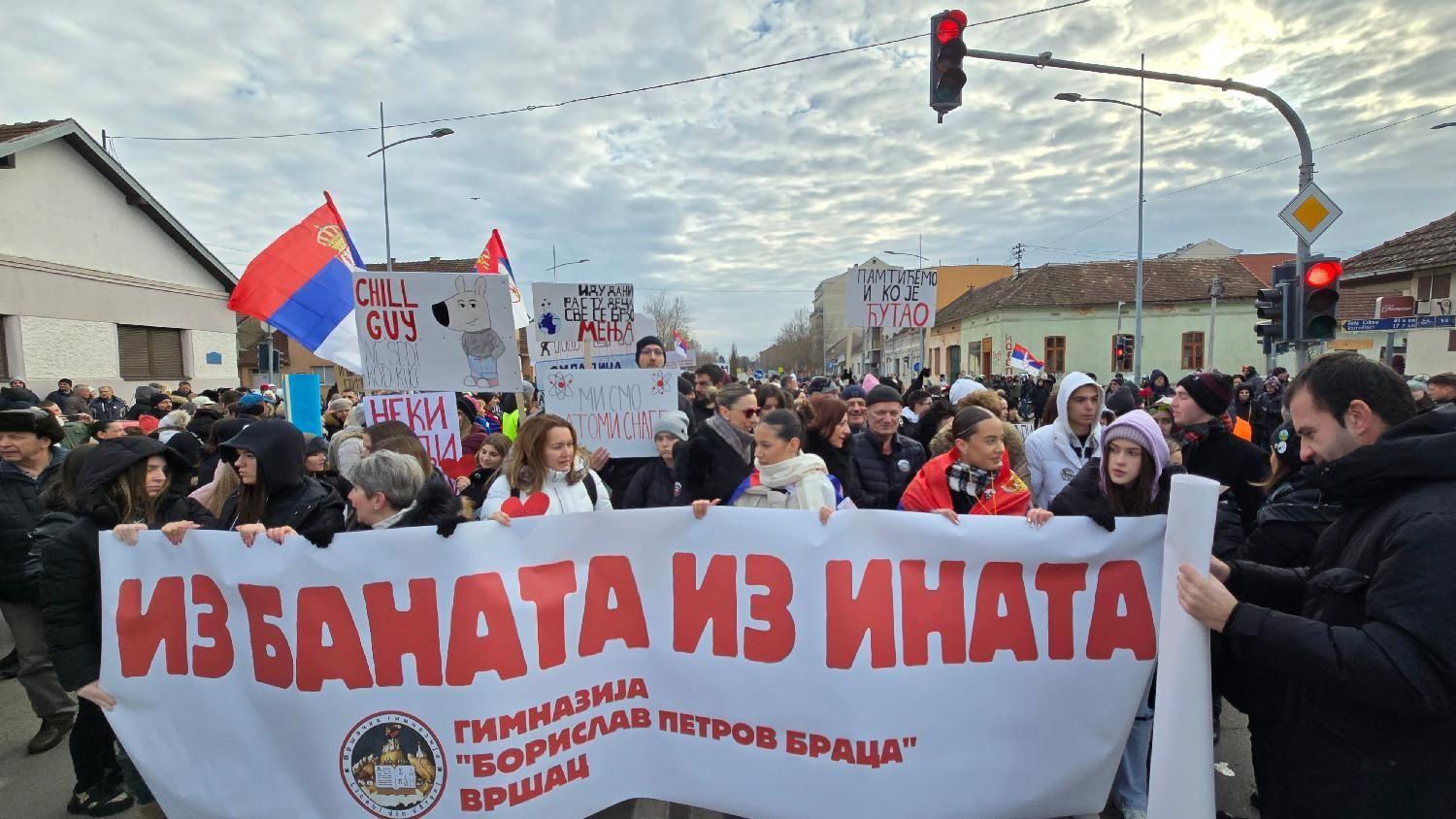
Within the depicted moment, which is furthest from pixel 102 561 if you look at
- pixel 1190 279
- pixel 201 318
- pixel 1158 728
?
pixel 1190 279

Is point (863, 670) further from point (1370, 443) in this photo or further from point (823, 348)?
point (823, 348)

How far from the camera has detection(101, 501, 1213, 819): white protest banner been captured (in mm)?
2467

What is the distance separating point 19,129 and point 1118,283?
147 ft

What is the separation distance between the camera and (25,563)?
3465mm

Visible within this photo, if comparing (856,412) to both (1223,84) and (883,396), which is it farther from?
(1223,84)

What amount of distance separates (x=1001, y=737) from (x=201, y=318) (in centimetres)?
2181

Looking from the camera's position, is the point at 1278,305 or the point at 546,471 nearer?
the point at 546,471

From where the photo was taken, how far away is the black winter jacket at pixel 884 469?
436 cm

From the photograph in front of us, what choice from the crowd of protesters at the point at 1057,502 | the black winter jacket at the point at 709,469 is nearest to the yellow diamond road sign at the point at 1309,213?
the crowd of protesters at the point at 1057,502

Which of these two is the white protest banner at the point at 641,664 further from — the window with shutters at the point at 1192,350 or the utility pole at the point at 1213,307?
the window with shutters at the point at 1192,350

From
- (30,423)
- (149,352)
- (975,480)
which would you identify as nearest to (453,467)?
(30,423)

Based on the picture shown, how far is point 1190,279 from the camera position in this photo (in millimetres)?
39344

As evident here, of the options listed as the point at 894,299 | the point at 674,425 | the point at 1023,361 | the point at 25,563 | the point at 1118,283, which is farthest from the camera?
the point at 1118,283

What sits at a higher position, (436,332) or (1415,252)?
(1415,252)
